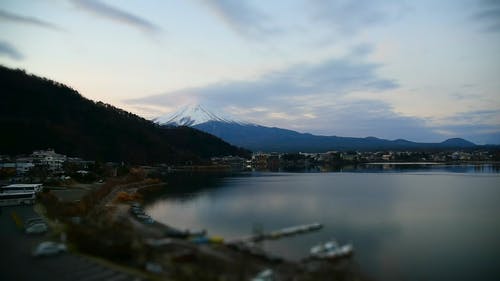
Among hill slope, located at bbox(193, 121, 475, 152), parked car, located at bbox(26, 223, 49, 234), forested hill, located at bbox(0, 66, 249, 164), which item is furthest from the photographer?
hill slope, located at bbox(193, 121, 475, 152)

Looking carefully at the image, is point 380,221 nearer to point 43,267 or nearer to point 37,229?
point 37,229

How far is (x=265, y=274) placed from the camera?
14.9 feet

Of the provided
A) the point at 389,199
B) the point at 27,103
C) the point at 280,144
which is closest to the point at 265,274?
the point at 389,199

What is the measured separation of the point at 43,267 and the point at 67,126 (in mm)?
26056

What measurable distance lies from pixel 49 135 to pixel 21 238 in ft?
70.3

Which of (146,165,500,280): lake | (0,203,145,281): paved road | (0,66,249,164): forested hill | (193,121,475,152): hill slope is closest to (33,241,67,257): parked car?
(0,203,145,281): paved road

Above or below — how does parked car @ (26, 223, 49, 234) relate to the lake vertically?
above

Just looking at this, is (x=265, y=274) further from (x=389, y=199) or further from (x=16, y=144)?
(x=16, y=144)

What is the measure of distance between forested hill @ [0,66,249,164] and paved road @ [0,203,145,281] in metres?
19.6

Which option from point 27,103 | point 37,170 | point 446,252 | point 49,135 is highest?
point 27,103

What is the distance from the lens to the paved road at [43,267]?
176 inches

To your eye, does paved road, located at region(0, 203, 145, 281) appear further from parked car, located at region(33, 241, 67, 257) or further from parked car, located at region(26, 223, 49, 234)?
parked car, located at region(26, 223, 49, 234)

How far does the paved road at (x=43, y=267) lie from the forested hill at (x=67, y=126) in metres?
19.6

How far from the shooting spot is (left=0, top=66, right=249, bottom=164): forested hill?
2448 centimetres
